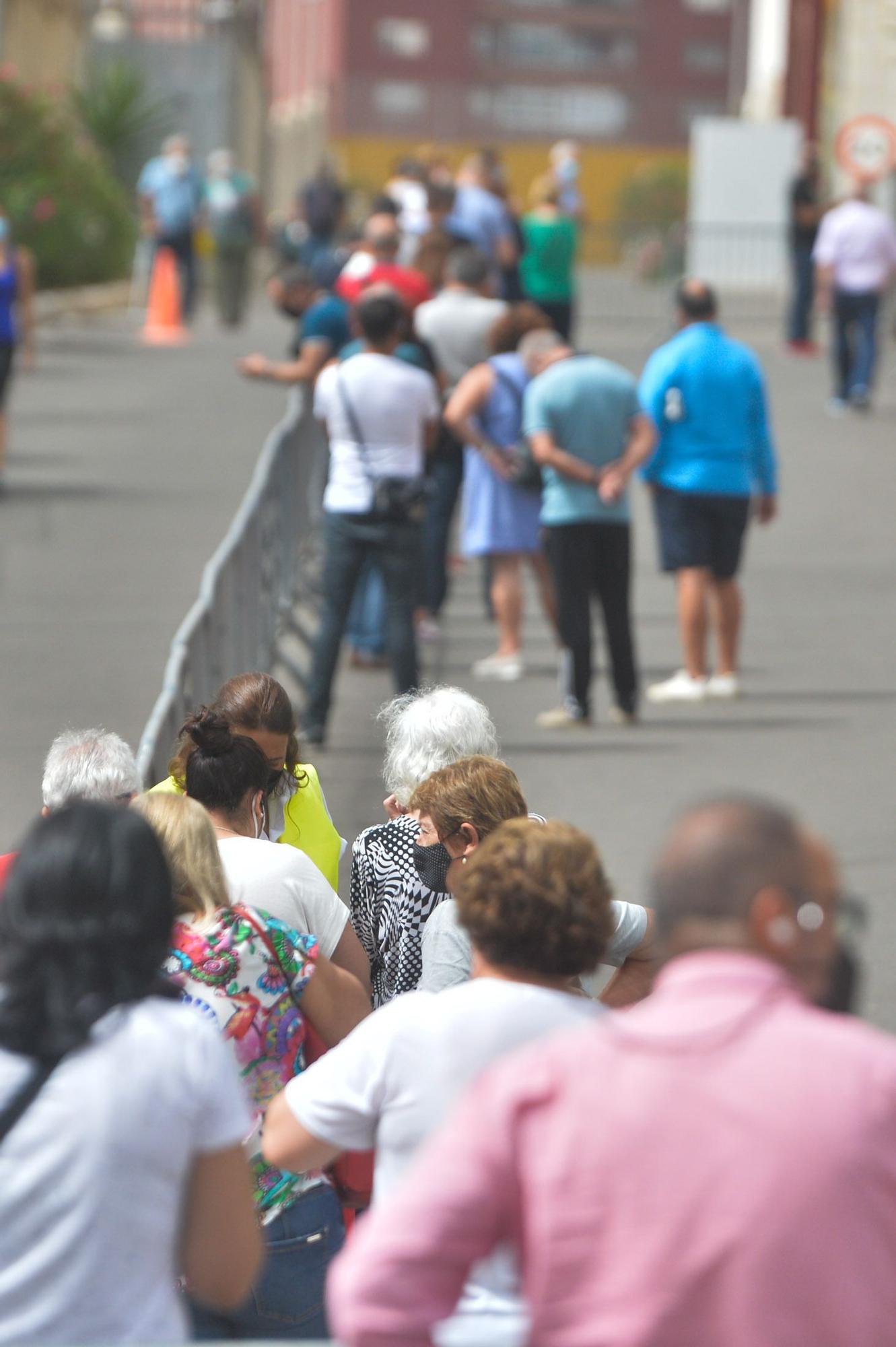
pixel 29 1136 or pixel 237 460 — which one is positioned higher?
pixel 29 1136

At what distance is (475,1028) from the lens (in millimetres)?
2928

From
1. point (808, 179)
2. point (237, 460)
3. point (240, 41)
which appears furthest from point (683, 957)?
point (240, 41)

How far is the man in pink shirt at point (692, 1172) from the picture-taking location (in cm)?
221

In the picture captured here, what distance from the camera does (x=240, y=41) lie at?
62.3 meters

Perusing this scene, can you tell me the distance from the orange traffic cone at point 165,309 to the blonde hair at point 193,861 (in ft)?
79.3

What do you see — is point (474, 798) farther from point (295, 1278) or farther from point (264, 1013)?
point (295, 1278)

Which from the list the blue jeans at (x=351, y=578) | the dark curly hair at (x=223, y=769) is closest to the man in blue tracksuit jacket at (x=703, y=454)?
the blue jeans at (x=351, y=578)

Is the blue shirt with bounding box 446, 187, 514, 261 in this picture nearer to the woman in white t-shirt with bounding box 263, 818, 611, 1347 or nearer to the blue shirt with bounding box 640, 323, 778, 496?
the blue shirt with bounding box 640, 323, 778, 496

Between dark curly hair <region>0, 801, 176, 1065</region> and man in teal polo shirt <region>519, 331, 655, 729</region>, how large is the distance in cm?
686

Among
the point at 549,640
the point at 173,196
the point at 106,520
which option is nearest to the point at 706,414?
the point at 549,640

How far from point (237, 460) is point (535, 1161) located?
15.7 metres

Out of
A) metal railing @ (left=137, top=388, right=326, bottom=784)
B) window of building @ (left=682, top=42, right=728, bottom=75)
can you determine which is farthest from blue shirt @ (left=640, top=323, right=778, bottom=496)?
window of building @ (left=682, top=42, right=728, bottom=75)

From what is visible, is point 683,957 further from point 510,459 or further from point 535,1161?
point 510,459

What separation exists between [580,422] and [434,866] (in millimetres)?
5275
